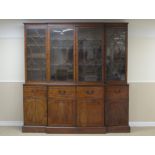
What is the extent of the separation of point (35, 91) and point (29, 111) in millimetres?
376

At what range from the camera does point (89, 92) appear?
4973 millimetres

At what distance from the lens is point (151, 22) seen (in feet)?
17.4

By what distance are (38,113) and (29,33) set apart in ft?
4.65

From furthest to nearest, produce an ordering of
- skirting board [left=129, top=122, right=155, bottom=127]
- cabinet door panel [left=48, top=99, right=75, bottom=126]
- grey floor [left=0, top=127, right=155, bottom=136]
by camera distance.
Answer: skirting board [left=129, top=122, right=155, bottom=127], cabinet door panel [left=48, top=99, right=75, bottom=126], grey floor [left=0, top=127, right=155, bottom=136]

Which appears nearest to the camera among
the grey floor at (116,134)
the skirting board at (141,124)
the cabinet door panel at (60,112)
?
the grey floor at (116,134)

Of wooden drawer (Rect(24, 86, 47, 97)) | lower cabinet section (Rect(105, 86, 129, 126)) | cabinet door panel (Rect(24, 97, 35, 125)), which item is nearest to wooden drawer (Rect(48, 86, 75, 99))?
wooden drawer (Rect(24, 86, 47, 97))

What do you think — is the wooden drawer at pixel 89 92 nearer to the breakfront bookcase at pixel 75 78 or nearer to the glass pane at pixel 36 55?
the breakfront bookcase at pixel 75 78

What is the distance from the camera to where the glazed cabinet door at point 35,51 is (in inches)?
195

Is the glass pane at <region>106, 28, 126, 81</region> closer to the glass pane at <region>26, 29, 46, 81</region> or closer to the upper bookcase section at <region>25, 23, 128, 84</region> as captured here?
the upper bookcase section at <region>25, 23, 128, 84</region>

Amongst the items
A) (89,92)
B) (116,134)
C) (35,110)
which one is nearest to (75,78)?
(89,92)

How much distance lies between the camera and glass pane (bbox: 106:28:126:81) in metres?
4.98

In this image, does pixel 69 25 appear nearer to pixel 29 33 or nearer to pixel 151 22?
pixel 29 33

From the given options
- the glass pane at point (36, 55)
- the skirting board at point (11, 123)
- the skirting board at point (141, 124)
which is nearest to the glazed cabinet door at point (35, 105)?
the glass pane at point (36, 55)
